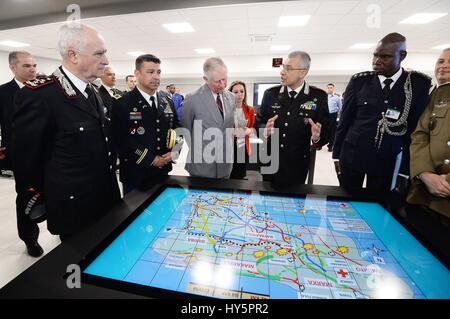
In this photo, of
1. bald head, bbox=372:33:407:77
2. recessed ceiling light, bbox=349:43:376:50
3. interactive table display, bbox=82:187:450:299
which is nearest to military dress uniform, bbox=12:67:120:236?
interactive table display, bbox=82:187:450:299

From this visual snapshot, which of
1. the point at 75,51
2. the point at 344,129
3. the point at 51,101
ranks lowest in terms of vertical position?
the point at 344,129

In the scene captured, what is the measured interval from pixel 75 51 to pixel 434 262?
1.80 m

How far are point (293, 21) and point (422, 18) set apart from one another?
125 inches

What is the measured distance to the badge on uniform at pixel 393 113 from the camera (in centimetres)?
167

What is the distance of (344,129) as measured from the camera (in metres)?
1.96

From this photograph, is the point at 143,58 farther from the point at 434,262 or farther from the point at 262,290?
the point at 434,262

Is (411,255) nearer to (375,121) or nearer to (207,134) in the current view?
(375,121)

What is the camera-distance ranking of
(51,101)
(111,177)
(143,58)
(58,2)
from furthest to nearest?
(58,2), (143,58), (111,177), (51,101)

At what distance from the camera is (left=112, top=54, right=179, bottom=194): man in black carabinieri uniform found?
174 cm

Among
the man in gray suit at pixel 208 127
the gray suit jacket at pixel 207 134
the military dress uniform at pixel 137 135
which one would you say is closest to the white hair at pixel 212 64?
the man in gray suit at pixel 208 127

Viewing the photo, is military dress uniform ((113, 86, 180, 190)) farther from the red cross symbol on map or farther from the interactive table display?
the red cross symbol on map

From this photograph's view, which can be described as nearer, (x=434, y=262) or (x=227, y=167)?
(x=434, y=262)

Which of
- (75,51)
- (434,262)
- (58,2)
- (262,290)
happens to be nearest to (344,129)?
(434,262)

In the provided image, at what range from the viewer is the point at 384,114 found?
1704 millimetres
